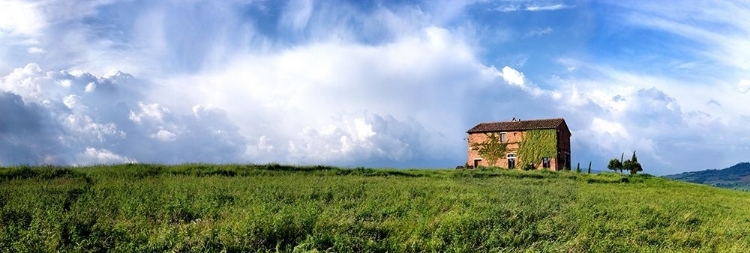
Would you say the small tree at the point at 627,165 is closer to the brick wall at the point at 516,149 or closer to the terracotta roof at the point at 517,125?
the brick wall at the point at 516,149

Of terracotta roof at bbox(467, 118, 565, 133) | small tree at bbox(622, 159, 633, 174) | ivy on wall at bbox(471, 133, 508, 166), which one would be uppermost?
terracotta roof at bbox(467, 118, 565, 133)

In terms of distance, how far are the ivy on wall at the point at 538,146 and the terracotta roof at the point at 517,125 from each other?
678mm

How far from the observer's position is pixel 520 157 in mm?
57844

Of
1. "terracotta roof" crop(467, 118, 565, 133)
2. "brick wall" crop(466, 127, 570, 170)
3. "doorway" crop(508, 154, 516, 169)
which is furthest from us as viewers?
"doorway" crop(508, 154, 516, 169)

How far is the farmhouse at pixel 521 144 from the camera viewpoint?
56906 mm

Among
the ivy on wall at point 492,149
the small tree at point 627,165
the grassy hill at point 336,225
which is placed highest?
the ivy on wall at point 492,149

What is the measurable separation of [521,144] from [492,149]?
3.25m

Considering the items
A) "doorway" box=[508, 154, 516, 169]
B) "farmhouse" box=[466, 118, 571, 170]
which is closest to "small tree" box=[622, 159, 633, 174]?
"farmhouse" box=[466, 118, 571, 170]

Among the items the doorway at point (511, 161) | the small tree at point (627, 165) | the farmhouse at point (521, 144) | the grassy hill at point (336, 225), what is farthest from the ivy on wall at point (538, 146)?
the grassy hill at point (336, 225)

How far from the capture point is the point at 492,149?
5956 centimetres

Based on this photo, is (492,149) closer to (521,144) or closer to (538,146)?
(521,144)

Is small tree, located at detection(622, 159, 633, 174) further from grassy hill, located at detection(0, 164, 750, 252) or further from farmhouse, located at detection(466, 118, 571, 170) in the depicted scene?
grassy hill, located at detection(0, 164, 750, 252)

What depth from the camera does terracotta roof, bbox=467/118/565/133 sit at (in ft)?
189

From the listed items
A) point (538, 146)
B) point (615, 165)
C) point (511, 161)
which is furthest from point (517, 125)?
point (615, 165)
